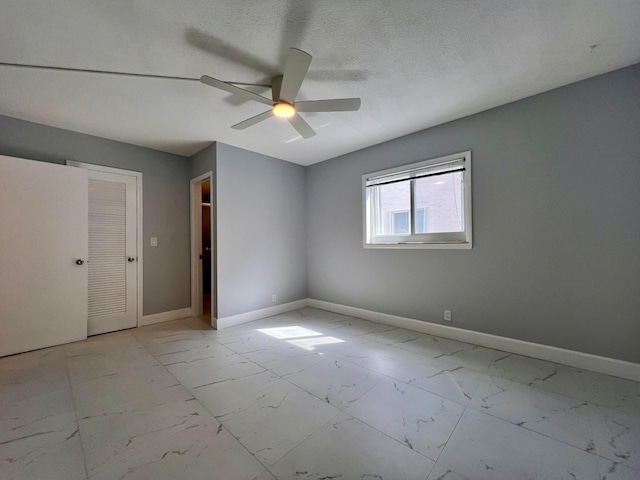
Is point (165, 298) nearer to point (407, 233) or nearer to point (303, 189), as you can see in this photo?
point (303, 189)

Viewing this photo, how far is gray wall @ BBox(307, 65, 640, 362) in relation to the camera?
206cm

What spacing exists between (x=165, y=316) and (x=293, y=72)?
370cm

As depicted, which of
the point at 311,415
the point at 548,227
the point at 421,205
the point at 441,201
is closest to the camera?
the point at 311,415

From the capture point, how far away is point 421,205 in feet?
10.7

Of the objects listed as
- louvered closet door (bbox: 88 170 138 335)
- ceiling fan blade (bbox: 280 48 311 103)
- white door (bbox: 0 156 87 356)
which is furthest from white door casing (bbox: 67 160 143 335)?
ceiling fan blade (bbox: 280 48 311 103)

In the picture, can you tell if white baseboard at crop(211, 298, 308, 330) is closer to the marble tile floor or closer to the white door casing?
the marble tile floor

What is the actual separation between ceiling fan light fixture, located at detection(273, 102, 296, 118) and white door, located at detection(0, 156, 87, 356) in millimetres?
2602

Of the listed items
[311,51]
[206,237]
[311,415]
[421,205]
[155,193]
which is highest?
[311,51]

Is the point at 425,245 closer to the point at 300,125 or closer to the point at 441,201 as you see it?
the point at 441,201

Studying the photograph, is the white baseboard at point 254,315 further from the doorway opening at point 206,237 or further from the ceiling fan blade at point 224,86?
the ceiling fan blade at point 224,86

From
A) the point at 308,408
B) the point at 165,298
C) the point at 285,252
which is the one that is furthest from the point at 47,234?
A: the point at 308,408

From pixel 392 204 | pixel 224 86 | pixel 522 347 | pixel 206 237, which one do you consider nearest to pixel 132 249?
pixel 206 237

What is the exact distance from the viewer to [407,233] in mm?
3395

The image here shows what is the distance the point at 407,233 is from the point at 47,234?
13.8 feet
